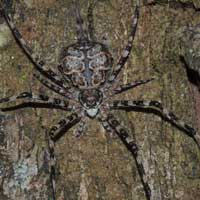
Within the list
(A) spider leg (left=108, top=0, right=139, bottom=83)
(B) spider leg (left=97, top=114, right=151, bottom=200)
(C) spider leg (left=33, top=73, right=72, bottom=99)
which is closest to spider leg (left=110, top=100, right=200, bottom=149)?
(B) spider leg (left=97, top=114, right=151, bottom=200)

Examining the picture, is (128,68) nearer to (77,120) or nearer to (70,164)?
(77,120)

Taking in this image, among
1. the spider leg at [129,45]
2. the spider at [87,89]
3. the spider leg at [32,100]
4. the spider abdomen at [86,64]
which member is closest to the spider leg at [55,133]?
the spider at [87,89]

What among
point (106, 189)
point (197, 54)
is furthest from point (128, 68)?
point (106, 189)

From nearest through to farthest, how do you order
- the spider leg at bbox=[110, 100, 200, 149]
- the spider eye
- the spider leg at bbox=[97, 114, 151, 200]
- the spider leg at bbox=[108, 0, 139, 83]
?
1. the spider leg at bbox=[97, 114, 151, 200]
2. the spider leg at bbox=[110, 100, 200, 149]
3. the spider leg at bbox=[108, 0, 139, 83]
4. the spider eye

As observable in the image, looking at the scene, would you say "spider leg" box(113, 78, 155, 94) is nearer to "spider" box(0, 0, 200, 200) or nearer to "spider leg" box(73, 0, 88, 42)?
"spider" box(0, 0, 200, 200)

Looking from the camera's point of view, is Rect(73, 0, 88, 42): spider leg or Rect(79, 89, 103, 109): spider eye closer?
Rect(73, 0, 88, 42): spider leg

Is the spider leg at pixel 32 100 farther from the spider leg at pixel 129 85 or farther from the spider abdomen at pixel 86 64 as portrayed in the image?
the spider leg at pixel 129 85
